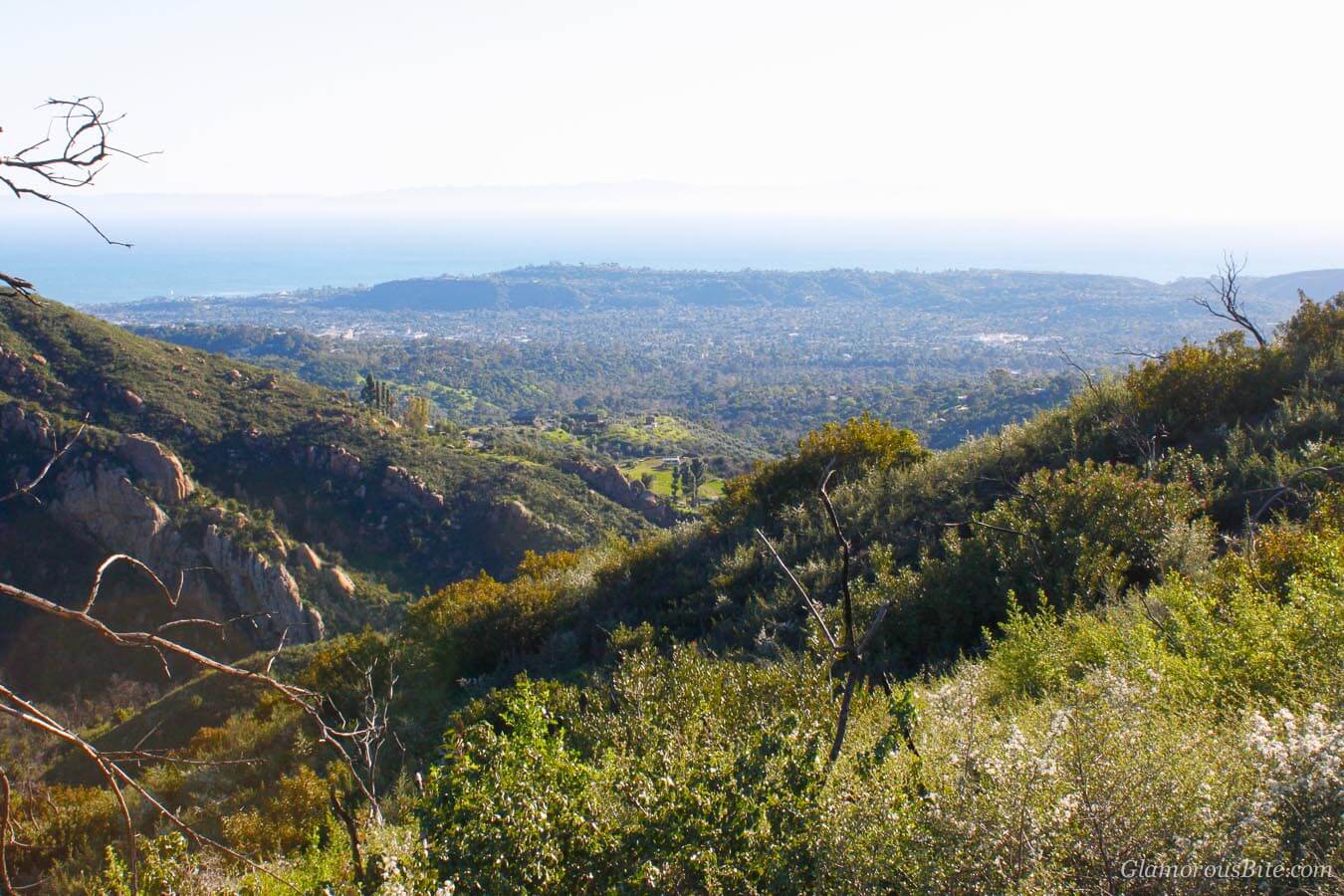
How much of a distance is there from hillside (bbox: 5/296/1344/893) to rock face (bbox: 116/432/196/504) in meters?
24.5

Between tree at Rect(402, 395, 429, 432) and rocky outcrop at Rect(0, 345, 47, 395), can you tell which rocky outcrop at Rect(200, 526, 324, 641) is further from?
tree at Rect(402, 395, 429, 432)

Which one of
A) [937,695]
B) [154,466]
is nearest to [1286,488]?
[937,695]

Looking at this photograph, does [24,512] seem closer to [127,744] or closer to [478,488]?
[478,488]

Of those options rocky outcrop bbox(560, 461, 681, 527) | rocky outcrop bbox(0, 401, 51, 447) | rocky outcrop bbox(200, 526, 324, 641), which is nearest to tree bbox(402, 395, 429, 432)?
rocky outcrop bbox(560, 461, 681, 527)

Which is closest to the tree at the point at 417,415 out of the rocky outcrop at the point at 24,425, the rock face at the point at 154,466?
the rock face at the point at 154,466

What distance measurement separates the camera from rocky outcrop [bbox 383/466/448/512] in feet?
116

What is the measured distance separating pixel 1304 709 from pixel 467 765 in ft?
11.0

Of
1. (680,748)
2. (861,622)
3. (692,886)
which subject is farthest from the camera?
(861,622)

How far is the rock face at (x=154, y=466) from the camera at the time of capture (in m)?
30.6

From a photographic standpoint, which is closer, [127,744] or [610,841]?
[610,841]

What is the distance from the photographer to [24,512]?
2861 centimetres

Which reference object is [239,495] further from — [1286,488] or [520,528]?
[1286,488]

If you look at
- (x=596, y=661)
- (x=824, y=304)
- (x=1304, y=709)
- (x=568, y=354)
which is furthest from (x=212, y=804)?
(x=824, y=304)

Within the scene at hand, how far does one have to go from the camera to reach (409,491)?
116 ft
